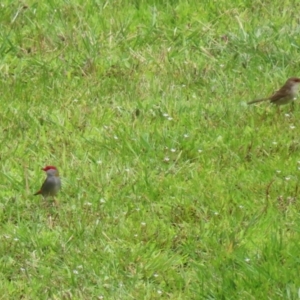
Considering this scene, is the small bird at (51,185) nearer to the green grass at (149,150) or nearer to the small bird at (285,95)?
the green grass at (149,150)

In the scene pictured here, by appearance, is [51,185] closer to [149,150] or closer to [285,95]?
[149,150]

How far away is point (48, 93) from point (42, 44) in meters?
0.80

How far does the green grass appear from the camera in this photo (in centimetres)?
595

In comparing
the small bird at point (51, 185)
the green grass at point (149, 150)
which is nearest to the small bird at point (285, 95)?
the green grass at point (149, 150)

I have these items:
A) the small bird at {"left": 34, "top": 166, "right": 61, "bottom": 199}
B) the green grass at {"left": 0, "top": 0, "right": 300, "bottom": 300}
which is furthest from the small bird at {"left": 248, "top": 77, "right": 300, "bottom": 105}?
the small bird at {"left": 34, "top": 166, "right": 61, "bottom": 199}

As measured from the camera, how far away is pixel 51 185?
6.49 meters

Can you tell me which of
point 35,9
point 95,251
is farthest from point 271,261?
point 35,9

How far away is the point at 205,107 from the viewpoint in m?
7.89

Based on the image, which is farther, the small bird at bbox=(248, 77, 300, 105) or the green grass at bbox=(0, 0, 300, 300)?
the small bird at bbox=(248, 77, 300, 105)

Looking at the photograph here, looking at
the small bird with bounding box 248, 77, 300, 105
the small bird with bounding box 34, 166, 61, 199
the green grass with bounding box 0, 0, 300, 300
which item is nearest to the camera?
the green grass with bounding box 0, 0, 300, 300

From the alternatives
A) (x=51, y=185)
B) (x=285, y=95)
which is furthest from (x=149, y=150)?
(x=285, y=95)

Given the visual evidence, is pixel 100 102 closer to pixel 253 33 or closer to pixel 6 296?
→ pixel 253 33

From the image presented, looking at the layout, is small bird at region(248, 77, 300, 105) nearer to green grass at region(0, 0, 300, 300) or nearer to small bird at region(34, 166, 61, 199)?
green grass at region(0, 0, 300, 300)

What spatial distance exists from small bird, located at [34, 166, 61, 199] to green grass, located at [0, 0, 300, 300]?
0.10 m
